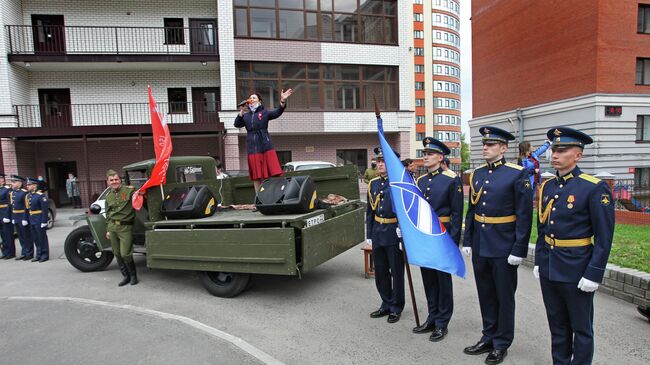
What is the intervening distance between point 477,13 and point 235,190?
97.1 ft

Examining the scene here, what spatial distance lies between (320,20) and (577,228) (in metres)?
19.0

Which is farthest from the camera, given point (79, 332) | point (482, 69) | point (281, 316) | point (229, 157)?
point (482, 69)

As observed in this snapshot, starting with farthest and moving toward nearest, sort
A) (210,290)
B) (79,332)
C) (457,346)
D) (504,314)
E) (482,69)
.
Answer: (482,69) → (210,290) → (79,332) → (457,346) → (504,314)

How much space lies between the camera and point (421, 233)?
3.87 m

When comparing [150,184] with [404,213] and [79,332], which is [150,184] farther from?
[404,213]

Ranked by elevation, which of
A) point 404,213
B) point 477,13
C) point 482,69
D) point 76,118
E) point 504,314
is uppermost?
point 477,13

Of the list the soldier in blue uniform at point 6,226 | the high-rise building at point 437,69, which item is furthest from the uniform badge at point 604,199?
the high-rise building at point 437,69

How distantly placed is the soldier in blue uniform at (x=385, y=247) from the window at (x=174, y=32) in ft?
59.7

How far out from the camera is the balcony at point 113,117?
17359mm

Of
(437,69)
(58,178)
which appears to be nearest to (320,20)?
(58,178)

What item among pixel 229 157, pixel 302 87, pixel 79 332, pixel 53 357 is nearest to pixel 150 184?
pixel 79 332

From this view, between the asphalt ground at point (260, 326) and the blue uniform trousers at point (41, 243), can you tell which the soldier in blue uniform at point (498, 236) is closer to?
the asphalt ground at point (260, 326)

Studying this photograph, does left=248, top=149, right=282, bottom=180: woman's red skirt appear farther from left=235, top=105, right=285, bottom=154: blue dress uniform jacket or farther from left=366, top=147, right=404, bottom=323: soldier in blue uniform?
left=366, top=147, right=404, bottom=323: soldier in blue uniform

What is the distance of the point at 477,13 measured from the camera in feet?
98.9
